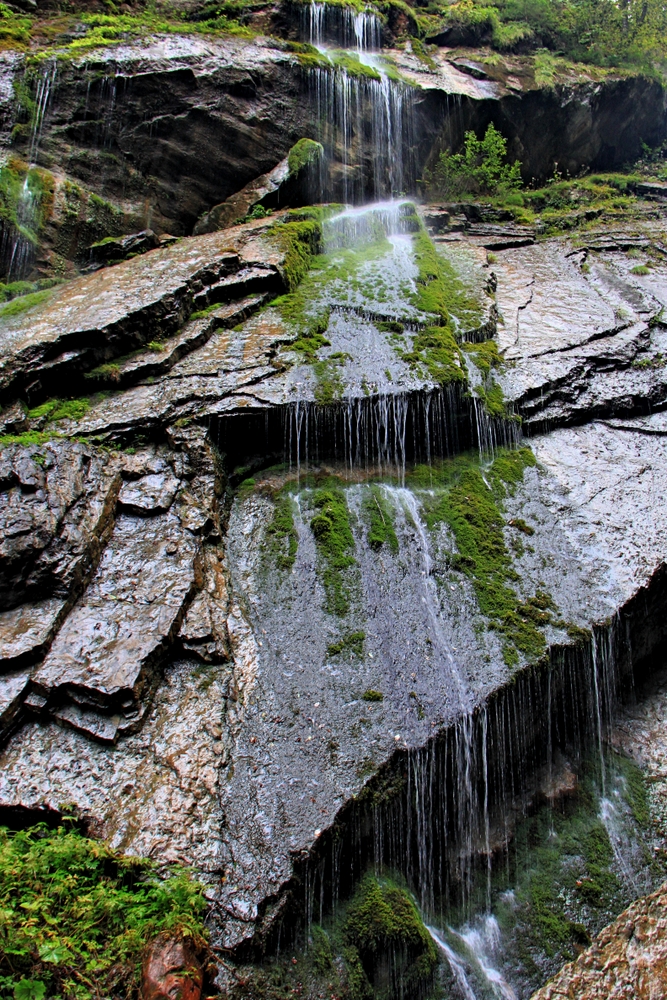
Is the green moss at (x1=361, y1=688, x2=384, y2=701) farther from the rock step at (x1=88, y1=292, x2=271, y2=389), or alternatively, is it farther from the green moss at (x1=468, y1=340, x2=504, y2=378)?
the green moss at (x1=468, y1=340, x2=504, y2=378)

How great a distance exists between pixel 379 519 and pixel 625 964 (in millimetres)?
4358

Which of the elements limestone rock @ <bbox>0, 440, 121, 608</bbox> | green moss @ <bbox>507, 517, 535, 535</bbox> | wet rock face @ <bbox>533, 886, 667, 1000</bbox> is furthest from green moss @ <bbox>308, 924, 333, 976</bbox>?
green moss @ <bbox>507, 517, 535, 535</bbox>

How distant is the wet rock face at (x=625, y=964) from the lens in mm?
2672

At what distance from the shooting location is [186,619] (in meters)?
5.30

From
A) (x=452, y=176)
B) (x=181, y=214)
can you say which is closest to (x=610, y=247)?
(x=452, y=176)

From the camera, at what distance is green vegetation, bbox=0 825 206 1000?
120 inches

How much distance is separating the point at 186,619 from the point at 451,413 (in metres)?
4.23

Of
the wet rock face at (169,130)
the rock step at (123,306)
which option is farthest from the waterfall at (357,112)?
the rock step at (123,306)

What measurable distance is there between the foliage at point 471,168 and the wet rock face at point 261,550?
21.5 feet

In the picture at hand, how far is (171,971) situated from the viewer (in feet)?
10.6

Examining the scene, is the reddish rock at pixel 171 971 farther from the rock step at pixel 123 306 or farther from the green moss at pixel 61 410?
the rock step at pixel 123 306

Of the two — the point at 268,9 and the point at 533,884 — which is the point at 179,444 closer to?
the point at 533,884

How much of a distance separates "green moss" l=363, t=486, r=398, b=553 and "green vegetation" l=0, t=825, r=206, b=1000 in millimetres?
3531

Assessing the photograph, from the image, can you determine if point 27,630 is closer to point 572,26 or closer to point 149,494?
point 149,494
